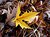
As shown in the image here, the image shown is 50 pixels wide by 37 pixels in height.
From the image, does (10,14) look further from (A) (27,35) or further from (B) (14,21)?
(A) (27,35)

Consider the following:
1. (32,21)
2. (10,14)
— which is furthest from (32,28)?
(10,14)

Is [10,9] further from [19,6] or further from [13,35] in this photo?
[13,35]

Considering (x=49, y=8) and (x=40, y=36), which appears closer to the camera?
(x=40, y=36)

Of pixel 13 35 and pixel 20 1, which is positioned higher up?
pixel 20 1

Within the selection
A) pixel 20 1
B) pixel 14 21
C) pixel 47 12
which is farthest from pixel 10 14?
pixel 47 12

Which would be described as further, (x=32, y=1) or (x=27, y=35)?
(x=32, y=1)

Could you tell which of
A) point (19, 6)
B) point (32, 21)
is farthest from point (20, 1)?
point (32, 21)

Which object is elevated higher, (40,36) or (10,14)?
(10,14)

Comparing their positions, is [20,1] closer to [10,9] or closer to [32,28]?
[10,9]
